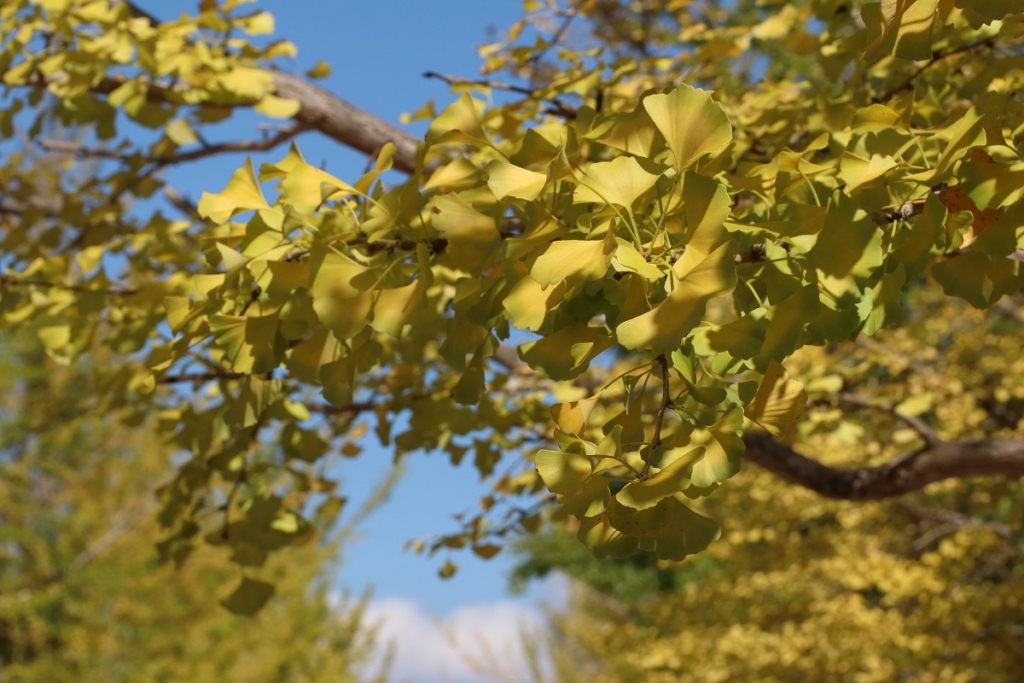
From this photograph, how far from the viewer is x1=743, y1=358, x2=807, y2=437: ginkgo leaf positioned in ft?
2.86

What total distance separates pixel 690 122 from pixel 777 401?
265 millimetres

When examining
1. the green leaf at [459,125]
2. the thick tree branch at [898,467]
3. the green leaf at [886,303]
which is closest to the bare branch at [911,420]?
the thick tree branch at [898,467]

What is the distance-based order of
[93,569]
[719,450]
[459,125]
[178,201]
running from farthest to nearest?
[93,569], [178,201], [459,125], [719,450]

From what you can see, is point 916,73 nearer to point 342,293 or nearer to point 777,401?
point 777,401

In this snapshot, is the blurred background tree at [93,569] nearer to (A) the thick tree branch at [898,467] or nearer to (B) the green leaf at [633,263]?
(A) the thick tree branch at [898,467]

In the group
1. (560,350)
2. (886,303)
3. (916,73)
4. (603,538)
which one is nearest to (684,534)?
(603,538)

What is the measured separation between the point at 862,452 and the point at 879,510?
3.05 ft

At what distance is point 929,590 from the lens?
4445mm

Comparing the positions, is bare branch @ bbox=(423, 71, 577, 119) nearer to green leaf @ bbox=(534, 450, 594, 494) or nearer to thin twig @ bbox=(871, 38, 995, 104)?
thin twig @ bbox=(871, 38, 995, 104)

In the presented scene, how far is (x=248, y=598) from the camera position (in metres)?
1.67

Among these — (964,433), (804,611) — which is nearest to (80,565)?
(804,611)

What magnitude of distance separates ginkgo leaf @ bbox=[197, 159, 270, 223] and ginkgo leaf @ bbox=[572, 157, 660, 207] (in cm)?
49

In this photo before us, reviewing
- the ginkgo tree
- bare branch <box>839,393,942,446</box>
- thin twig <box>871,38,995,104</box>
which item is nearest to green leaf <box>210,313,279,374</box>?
the ginkgo tree

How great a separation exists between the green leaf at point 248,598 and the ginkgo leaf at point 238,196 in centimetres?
77
